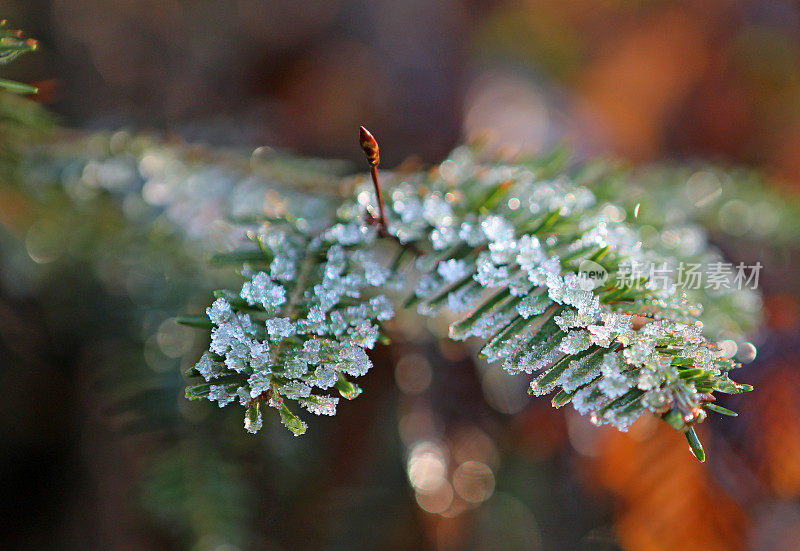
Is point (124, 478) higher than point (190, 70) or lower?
lower

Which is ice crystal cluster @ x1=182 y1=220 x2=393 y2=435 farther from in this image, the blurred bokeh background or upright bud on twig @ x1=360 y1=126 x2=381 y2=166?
the blurred bokeh background

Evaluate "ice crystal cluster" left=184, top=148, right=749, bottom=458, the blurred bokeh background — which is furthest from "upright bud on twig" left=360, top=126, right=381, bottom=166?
the blurred bokeh background

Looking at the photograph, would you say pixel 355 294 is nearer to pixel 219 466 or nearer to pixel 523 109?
pixel 219 466

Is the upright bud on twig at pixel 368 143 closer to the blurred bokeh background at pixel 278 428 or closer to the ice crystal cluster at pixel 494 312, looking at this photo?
the ice crystal cluster at pixel 494 312

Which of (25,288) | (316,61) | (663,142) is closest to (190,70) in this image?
(316,61)

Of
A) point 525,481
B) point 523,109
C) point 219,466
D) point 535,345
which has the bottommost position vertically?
point 525,481
